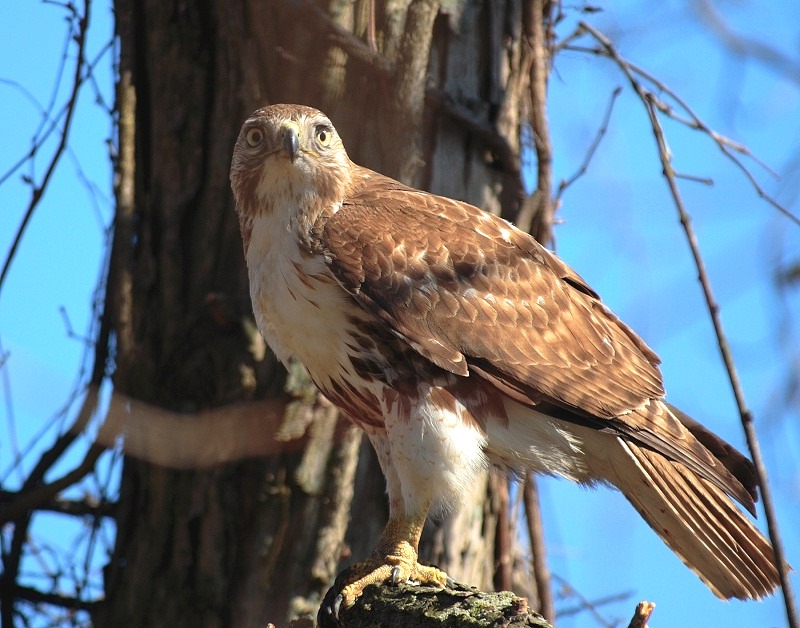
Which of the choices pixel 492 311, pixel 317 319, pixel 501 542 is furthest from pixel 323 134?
pixel 501 542

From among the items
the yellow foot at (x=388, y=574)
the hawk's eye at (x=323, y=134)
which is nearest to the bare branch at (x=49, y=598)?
the yellow foot at (x=388, y=574)

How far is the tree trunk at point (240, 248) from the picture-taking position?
468cm

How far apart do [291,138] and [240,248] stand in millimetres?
1109

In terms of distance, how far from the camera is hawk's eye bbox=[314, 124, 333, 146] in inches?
159

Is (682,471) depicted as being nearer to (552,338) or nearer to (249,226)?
(552,338)

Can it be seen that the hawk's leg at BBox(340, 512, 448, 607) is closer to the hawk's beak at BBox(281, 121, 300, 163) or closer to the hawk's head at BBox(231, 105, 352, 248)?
the hawk's head at BBox(231, 105, 352, 248)

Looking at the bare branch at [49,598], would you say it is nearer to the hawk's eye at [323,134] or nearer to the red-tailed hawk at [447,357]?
the red-tailed hawk at [447,357]

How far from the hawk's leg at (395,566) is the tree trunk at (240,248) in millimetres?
903

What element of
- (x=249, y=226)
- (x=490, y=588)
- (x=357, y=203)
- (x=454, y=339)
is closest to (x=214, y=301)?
(x=249, y=226)

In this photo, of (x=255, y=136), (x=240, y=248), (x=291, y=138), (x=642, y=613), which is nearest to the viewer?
(x=642, y=613)

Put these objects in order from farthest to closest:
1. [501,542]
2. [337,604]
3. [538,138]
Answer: [538,138] → [501,542] → [337,604]

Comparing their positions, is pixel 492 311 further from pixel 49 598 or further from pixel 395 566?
pixel 49 598

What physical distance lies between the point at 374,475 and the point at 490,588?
2.45 ft

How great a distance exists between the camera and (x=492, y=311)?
3930 mm
